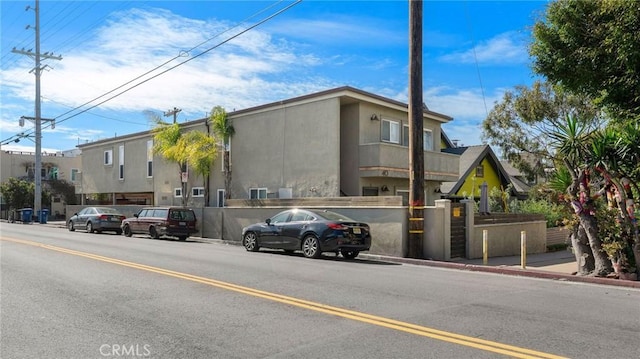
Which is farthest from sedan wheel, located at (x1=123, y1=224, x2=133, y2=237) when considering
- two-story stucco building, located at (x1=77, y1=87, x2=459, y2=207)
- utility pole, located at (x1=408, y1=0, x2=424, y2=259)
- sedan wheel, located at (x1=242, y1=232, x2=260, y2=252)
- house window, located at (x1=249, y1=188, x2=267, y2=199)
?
utility pole, located at (x1=408, y1=0, x2=424, y2=259)

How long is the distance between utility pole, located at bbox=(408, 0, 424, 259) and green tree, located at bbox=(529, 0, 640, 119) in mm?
3124

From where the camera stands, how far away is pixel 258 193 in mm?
25531

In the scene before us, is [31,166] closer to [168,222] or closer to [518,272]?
[168,222]

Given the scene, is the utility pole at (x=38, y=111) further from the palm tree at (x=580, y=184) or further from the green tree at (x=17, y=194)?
the palm tree at (x=580, y=184)

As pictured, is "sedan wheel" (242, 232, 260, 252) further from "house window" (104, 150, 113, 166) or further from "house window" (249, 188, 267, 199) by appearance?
"house window" (104, 150, 113, 166)

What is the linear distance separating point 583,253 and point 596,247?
511 millimetres

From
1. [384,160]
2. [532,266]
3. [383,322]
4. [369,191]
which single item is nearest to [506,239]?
[532,266]

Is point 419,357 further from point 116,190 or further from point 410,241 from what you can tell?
point 116,190

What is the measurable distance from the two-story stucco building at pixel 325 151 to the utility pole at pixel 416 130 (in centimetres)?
664

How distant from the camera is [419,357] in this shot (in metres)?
5.26

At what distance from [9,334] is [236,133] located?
20755mm

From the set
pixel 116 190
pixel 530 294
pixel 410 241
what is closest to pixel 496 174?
pixel 410 241

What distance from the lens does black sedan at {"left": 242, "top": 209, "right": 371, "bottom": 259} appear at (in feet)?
47.1

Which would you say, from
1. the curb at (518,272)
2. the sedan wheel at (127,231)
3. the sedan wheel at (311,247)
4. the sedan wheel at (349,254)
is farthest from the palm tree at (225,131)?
the curb at (518,272)
